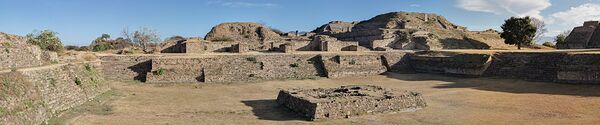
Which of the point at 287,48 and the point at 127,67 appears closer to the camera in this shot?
the point at 127,67

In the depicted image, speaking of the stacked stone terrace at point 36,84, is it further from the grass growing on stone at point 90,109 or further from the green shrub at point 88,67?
the grass growing on stone at point 90,109

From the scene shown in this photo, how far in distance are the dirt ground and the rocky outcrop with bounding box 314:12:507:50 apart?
17168 millimetres

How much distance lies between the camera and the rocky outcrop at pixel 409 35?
43688 mm

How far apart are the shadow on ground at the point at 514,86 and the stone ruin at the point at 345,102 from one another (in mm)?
6865

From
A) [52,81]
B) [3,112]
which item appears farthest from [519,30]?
[3,112]

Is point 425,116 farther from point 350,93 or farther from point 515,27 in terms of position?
point 515,27

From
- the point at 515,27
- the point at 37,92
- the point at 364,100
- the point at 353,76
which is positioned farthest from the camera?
the point at 515,27

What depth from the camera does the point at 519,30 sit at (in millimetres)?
41344

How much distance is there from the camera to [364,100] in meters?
16.4

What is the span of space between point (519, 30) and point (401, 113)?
29727 millimetres

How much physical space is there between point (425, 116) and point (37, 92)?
12.9 metres

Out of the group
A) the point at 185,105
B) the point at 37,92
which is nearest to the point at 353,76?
the point at 185,105

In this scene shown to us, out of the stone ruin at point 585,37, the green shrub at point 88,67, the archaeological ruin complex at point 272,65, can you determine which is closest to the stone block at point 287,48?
the archaeological ruin complex at point 272,65

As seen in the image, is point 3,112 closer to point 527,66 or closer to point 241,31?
point 527,66
